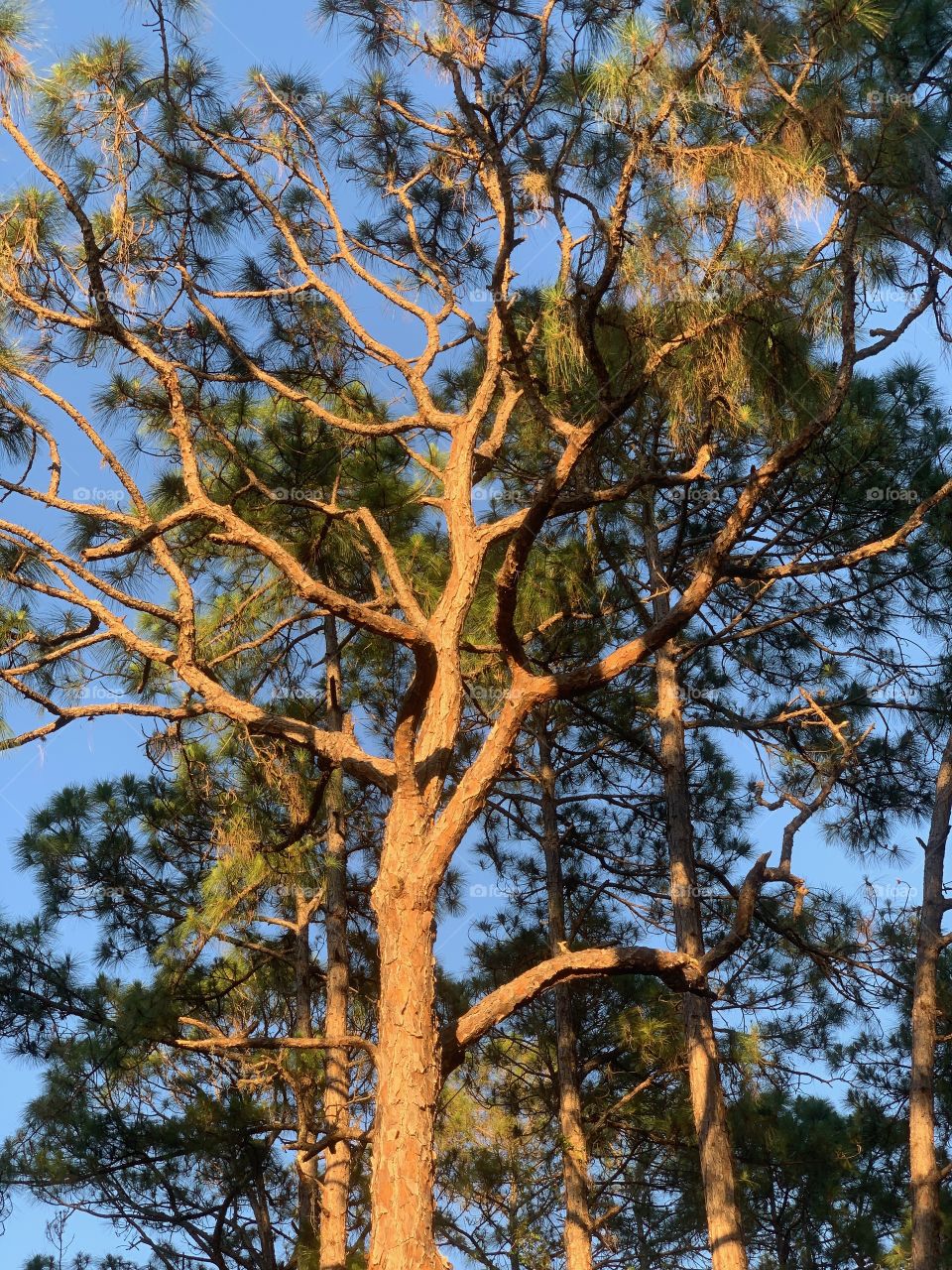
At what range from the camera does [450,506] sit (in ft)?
17.0

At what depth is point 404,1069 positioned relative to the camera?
385cm

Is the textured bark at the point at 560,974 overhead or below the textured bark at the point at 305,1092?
below

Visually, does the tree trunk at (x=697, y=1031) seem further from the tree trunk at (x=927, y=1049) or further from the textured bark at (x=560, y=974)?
the textured bark at (x=560, y=974)

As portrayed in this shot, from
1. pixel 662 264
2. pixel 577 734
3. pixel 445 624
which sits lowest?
pixel 445 624

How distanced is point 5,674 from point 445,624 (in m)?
1.58

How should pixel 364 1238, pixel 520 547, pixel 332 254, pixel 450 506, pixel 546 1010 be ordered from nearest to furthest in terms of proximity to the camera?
1. pixel 520 547
2. pixel 450 506
3. pixel 332 254
4. pixel 364 1238
5. pixel 546 1010

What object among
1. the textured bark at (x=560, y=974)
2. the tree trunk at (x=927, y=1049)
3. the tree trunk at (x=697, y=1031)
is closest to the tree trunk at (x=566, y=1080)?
the tree trunk at (x=697, y=1031)

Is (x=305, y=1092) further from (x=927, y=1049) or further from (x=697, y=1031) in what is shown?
(x=927, y=1049)

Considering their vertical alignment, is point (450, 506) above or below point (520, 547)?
above

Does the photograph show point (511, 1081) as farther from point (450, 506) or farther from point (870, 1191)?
point (450, 506)

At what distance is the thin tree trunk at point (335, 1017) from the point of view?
22.1 ft

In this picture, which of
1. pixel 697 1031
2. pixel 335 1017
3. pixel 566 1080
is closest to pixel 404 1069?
pixel 697 1031

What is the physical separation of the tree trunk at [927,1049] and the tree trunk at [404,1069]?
4079 mm

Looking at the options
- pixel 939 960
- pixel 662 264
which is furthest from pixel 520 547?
pixel 939 960
